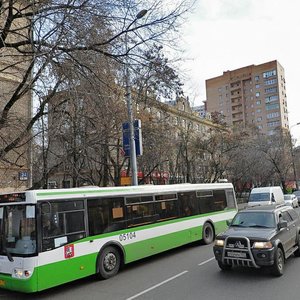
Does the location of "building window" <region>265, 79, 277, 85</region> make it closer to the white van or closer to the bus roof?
Result: the white van

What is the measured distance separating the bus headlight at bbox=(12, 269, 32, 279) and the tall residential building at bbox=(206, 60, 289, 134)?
11090 centimetres

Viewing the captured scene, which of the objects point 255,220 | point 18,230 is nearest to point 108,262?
point 18,230

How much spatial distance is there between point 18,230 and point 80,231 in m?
1.51

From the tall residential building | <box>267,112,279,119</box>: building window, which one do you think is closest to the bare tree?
the tall residential building

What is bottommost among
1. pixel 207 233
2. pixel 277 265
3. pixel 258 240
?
pixel 207 233

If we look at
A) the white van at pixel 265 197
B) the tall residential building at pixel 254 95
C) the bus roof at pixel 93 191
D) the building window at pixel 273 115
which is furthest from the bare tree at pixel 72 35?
the building window at pixel 273 115

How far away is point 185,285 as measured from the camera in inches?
321

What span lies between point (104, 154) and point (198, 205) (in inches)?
397

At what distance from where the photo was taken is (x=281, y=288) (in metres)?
7.51

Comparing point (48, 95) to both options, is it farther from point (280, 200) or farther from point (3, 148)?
point (280, 200)

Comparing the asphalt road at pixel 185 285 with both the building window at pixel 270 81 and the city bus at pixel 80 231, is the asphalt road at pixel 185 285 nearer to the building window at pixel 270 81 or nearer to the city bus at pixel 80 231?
the city bus at pixel 80 231

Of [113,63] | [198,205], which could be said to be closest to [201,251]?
[198,205]

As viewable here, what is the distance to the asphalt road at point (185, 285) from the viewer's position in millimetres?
7312

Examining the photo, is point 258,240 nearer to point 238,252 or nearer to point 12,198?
point 238,252
